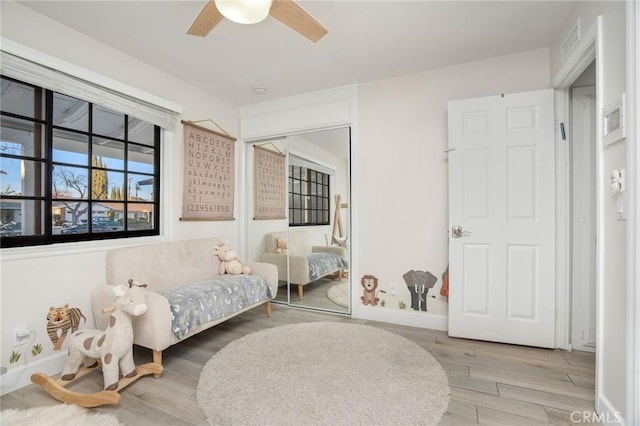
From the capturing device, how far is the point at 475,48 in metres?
2.52

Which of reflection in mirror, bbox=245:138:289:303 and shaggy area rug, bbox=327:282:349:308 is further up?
reflection in mirror, bbox=245:138:289:303

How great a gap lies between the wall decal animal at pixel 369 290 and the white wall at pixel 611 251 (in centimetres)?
179

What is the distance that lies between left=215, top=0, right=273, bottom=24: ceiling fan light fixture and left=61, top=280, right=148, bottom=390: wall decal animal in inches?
68.5

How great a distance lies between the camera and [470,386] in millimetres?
1890

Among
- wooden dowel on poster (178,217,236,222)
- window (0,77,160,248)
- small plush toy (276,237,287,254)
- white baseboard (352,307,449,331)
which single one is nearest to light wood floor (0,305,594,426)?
white baseboard (352,307,449,331)

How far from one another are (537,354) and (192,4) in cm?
359

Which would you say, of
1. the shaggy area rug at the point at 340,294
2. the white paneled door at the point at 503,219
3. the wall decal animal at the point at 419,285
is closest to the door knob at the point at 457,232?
the white paneled door at the point at 503,219

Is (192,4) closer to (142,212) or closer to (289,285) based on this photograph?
(142,212)

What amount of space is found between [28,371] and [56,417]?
646 mm

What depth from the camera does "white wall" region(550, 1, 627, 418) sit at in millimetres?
1396

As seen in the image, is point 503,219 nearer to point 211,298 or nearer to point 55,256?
point 211,298

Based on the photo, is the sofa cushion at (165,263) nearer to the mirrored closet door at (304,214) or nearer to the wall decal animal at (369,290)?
the mirrored closet door at (304,214)

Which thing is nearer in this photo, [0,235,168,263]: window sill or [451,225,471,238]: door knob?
[0,235,168,263]: window sill

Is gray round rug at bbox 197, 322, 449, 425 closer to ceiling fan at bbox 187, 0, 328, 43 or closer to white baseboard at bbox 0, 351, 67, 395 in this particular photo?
white baseboard at bbox 0, 351, 67, 395
